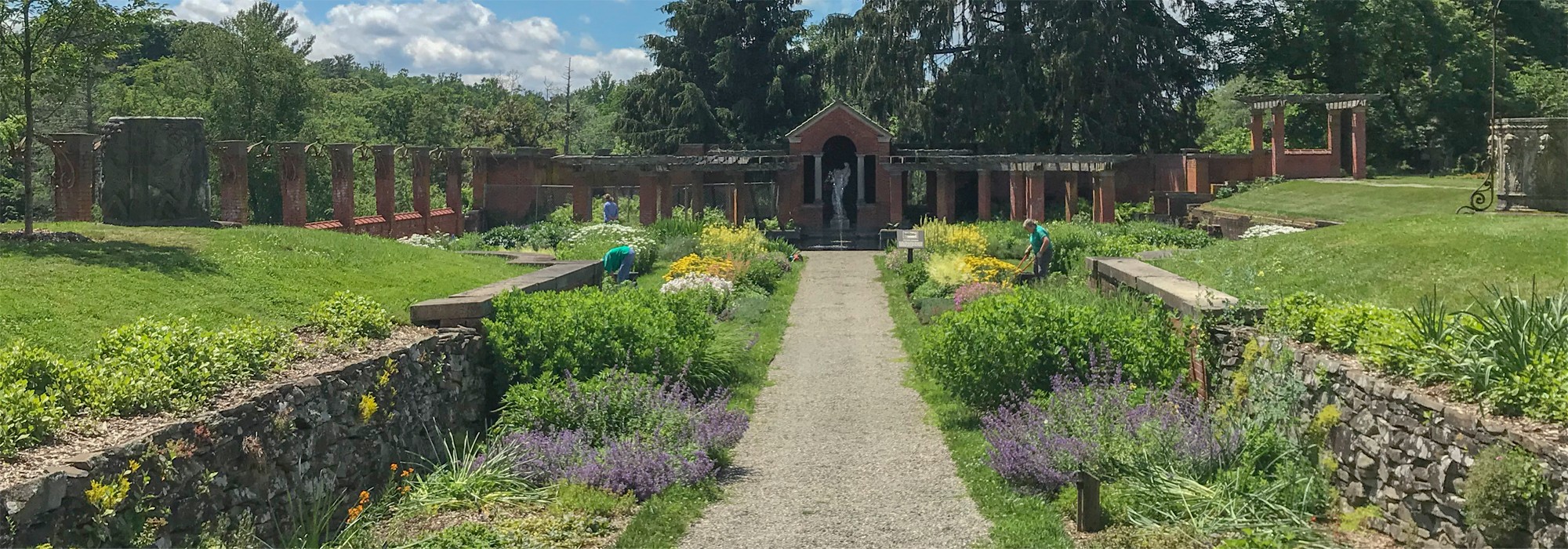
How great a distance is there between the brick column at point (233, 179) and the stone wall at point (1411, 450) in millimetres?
18408

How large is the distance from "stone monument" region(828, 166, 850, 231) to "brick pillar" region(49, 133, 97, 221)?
23.8m

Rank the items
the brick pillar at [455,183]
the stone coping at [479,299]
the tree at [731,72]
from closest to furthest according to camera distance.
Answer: the stone coping at [479,299] < the brick pillar at [455,183] < the tree at [731,72]

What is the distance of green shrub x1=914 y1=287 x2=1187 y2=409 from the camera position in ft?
33.2

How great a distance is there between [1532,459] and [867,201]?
37353mm

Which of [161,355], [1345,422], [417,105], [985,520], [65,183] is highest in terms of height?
[417,105]

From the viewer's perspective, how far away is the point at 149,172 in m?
14.2

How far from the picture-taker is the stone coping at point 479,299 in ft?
34.6

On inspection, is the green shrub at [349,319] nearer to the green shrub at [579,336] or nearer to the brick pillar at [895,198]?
the green shrub at [579,336]

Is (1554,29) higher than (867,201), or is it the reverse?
(1554,29)

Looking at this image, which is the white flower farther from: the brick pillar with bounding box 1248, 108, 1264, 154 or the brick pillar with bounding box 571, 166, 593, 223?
the brick pillar with bounding box 571, 166, 593, 223

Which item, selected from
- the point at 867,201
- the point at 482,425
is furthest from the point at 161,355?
the point at 867,201

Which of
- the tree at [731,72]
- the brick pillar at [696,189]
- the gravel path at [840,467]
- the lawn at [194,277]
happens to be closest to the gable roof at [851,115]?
the brick pillar at [696,189]

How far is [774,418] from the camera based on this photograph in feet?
37.4

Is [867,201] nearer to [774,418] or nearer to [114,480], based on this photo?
[774,418]
